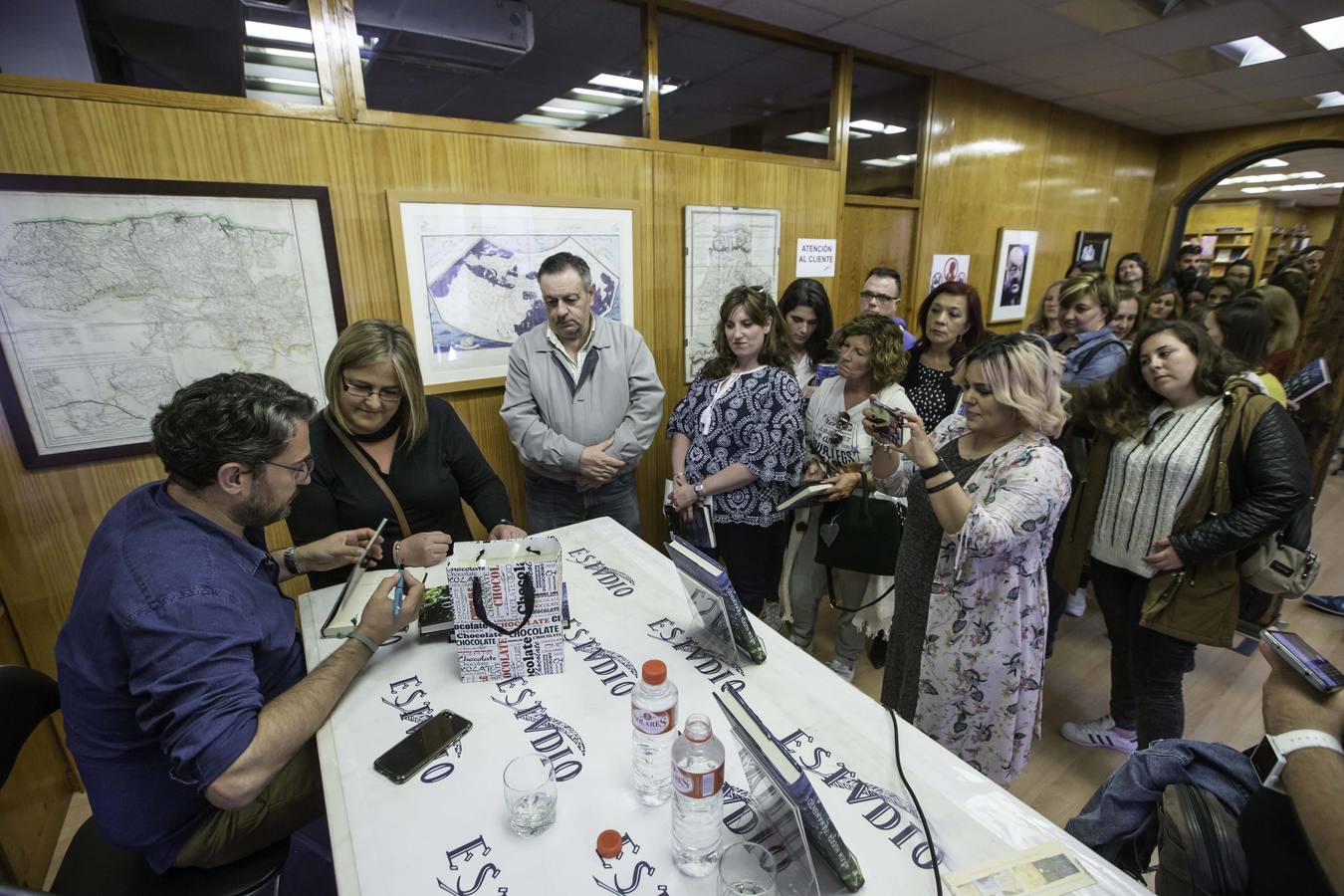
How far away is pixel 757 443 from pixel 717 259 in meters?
1.48

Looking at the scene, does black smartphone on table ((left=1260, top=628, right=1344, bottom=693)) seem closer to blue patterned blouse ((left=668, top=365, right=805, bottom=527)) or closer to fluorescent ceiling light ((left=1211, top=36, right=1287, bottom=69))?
blue patterned blouse ((left=668, top=365, right=805, bottom=527))

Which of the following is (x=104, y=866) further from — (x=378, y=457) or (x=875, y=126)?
(x=875, y=126)

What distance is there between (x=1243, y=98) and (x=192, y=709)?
7937 mm

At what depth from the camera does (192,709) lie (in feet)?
3.20

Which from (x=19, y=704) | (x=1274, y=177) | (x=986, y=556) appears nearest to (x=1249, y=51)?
(x=986, y=556)

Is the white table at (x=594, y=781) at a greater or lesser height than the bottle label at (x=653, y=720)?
lesser

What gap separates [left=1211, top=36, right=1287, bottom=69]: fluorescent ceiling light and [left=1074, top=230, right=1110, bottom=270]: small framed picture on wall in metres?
1.80

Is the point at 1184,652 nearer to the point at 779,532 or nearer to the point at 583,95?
the point at 779,532

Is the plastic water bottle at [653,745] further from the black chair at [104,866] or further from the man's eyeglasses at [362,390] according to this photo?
the man's eyeglasses at [362,390]

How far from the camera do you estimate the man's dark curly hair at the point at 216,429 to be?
113cm

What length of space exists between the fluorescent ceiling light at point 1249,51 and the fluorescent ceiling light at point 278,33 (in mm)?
5355

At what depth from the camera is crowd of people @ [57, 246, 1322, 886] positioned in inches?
42.8

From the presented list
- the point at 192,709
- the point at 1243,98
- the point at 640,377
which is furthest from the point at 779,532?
the point at 1243,98

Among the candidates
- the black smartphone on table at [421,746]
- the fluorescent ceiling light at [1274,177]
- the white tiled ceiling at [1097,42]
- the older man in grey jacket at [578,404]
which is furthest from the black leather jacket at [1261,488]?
the fluorescent ceiling light at [1274,177]
